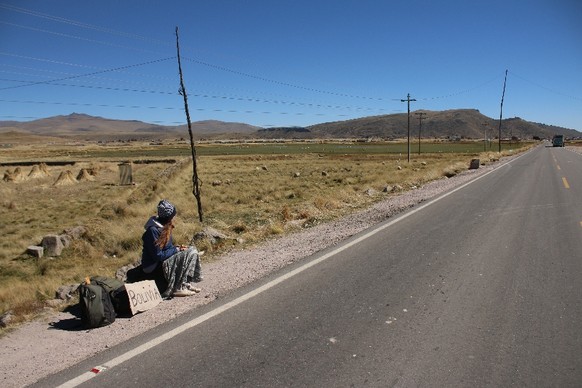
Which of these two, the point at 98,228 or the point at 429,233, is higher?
the point at 429,233

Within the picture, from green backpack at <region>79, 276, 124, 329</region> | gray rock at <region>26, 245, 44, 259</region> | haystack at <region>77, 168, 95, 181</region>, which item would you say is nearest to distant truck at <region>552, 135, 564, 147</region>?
haystack at <region>77, 168, 95, 181</region>

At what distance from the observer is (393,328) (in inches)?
192

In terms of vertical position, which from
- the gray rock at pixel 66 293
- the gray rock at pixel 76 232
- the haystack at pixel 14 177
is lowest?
the gray rock at pixel 76 232

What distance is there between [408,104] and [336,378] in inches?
2128

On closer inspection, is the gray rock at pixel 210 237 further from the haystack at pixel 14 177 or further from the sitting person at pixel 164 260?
the haystack at pixel 14 177

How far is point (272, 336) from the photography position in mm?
4738

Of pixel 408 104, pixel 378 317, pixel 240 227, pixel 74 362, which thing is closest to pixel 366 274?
pixel 378 317

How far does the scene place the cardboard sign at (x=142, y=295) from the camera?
552cm

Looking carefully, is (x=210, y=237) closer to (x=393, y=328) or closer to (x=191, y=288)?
(x=191, y=288)

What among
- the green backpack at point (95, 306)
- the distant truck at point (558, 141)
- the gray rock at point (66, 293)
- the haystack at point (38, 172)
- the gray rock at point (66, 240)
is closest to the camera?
the green backpack at point (95, 306)

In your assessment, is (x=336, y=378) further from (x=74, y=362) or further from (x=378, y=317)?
(x=74, y=362)

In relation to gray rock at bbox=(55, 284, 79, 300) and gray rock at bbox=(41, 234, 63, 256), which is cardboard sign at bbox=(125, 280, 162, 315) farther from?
gray rock at bbox=(41, 234, 63, 256)

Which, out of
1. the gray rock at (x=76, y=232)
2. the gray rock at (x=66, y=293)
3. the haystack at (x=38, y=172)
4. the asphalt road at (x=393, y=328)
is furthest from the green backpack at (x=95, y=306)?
the haystack at (x=38, y=172)

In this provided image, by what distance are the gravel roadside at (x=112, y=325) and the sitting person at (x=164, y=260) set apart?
0.74 feet
